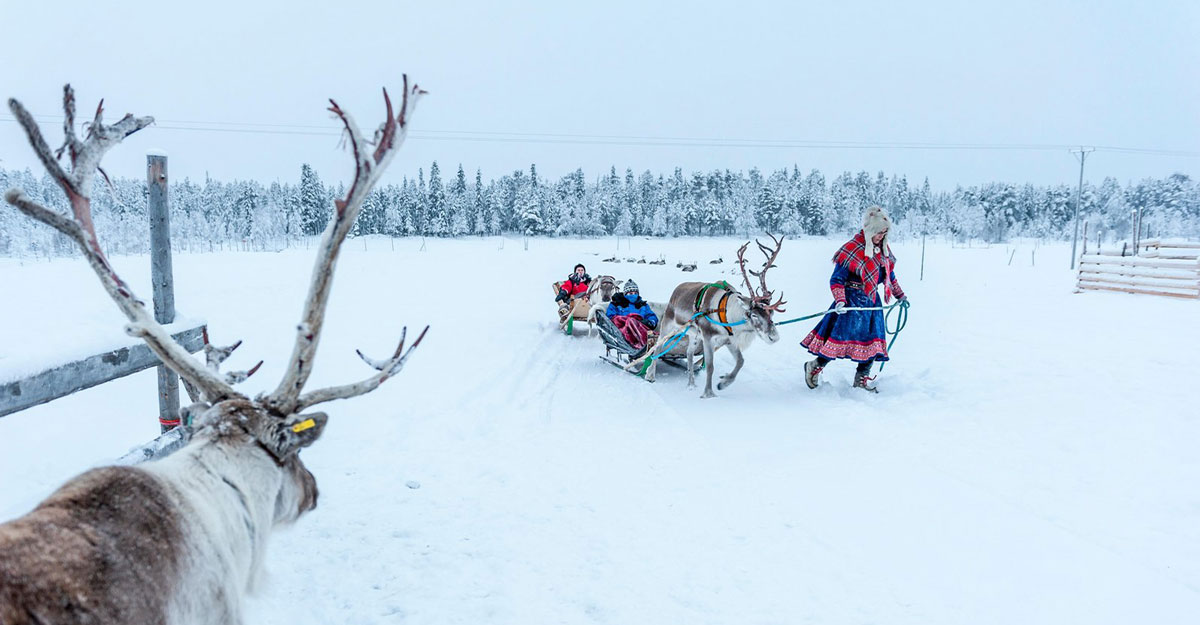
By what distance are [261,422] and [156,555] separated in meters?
0.61

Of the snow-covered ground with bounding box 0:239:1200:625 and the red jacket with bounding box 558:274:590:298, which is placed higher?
the red jacket with bounding box 558:274:590:298

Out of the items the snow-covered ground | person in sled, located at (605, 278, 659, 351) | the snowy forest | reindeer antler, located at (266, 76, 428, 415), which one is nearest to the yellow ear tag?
reindeer antler, located at (266, 76, 428, 415)

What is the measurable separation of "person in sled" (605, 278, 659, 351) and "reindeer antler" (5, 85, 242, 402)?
7107mm

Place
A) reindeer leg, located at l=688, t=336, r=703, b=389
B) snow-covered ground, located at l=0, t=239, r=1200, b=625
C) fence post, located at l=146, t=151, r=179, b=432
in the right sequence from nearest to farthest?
snow-covered ground, located at l=0, t=239, r=1200, b=625 → fence post, located at l=146, t=151, r=179, b=432 → reindeer leg, located at l=688, t=336, r=703, b=389

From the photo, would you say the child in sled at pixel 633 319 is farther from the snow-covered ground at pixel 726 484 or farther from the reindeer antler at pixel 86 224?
the reindeer antler at pixel 86 224

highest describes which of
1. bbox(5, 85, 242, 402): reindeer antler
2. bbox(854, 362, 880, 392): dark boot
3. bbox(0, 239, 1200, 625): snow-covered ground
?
bbox(5, 85, 242, 402): reindeer antler

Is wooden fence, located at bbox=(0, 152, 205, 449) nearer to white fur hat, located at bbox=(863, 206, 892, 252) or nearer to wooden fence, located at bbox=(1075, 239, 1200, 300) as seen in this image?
white fur hat, located at bbox=(863, 206, 892, 252)

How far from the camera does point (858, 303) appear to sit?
778cm

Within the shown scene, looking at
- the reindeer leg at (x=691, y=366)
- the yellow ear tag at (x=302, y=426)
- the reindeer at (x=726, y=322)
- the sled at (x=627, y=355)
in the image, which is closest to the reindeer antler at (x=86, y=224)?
the yellow ear tag at (x=302, y=426)

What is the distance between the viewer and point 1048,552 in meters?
3.69

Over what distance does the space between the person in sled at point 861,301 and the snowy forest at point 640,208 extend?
2782 inches

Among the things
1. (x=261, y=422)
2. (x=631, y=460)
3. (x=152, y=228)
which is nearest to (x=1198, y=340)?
(x=631, y=460)

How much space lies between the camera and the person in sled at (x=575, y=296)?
41.9ft

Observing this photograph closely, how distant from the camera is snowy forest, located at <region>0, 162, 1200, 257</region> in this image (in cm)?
A: 7550
